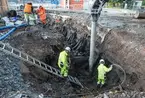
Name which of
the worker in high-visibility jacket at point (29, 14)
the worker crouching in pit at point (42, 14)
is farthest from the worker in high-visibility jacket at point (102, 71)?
the worker crouching in pit at point (42, 14)

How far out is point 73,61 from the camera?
13.2 metres

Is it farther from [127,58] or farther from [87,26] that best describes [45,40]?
[127,58]

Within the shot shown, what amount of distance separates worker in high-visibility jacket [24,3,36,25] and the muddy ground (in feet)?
2.83

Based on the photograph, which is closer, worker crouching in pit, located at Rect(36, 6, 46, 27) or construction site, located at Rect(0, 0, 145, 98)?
construction site, located at Rect(0, 0, 145, 98)

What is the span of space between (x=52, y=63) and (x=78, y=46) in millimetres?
2868

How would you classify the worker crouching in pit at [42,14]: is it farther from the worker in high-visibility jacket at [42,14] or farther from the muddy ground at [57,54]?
the muddy ground at [57,54]

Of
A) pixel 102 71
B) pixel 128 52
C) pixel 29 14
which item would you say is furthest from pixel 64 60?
pixel 29 14

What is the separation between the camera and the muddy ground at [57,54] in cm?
943

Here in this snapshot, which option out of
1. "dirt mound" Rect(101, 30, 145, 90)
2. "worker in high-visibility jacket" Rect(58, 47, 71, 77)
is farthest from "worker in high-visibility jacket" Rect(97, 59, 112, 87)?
"worker in high-visibility jacket" Rect(58, 47, 71, 77)

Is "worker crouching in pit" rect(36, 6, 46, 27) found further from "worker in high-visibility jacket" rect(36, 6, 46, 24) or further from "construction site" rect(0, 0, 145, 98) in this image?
"construction site" rect(0, 0, 145, 98)

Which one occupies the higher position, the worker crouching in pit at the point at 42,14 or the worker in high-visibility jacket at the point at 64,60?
the worker crouching in pit at the point at 42,14

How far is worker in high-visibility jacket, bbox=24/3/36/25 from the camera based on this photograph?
1554 cm

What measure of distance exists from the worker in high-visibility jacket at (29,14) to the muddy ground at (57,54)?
86 centimetres

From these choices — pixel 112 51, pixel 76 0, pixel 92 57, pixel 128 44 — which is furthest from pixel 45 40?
pixel 76 0
